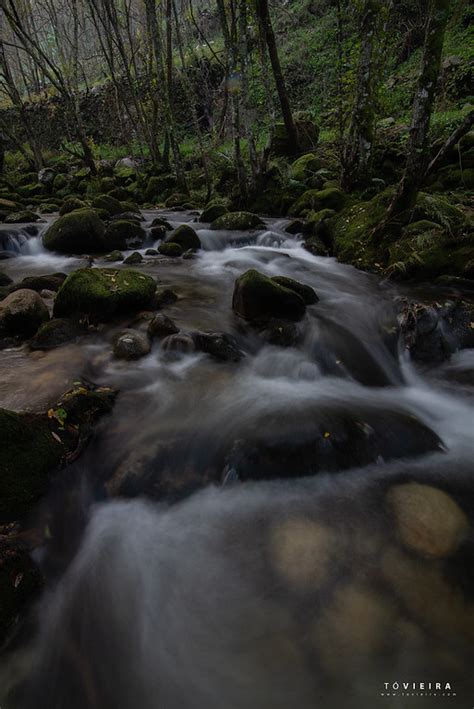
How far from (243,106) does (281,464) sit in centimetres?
963

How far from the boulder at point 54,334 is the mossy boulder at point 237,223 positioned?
610cm

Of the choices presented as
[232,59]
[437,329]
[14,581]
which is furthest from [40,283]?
[232,59]

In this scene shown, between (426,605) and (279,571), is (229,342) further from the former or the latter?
(426,605)

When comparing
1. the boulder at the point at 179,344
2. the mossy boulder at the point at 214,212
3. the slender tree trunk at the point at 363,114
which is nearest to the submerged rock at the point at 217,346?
the boulder at the point at 179,344

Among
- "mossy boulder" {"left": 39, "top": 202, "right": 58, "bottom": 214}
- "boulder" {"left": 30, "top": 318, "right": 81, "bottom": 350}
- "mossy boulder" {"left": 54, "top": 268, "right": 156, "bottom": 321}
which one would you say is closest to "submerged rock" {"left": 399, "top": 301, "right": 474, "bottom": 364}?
"mossy boulder" {"left": 54, "top": 268, "right": 156, "bottom": 321}

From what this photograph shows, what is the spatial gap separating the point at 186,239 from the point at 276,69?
721cm

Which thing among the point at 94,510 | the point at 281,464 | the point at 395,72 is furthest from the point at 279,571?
the point at 395,72

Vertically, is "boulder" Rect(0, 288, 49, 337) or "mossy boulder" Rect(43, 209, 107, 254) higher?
"mossy boulder" Rect(43, 209, 107, 254)

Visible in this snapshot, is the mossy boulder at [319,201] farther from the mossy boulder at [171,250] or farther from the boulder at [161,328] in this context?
the boulder at [161,328]

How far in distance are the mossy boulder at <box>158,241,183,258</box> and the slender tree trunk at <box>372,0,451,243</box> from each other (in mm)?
4260

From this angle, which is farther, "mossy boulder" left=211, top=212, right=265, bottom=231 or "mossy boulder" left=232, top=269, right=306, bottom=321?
"mossy boulder" left=211, top=212, right=265, bottom=231

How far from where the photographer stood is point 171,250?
8695mm

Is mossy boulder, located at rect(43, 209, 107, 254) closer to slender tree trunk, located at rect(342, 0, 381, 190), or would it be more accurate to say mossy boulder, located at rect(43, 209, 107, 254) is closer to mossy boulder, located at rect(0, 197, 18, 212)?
mossy boulder, located at rect(0, 197, 18, 212)

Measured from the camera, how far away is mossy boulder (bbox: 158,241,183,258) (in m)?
8.70
